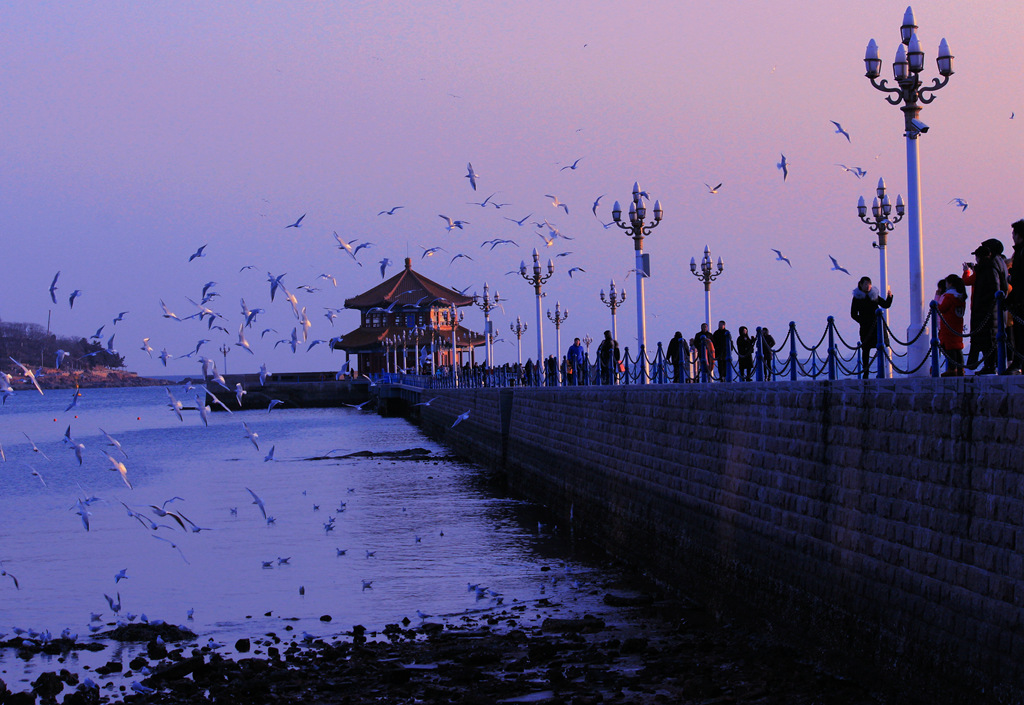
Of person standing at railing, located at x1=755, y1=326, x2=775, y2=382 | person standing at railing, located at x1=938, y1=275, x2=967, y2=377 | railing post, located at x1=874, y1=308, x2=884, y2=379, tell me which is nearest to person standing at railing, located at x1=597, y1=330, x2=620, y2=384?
person standing at railing, located at x1=755, y1=326, x2=775, y2=382

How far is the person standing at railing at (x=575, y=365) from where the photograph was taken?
29148 mm

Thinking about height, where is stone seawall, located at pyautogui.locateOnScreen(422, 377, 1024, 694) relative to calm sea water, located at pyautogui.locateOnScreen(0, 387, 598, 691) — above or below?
above

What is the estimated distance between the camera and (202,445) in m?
66.4

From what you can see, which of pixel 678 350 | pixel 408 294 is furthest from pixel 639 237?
pixel 408 294

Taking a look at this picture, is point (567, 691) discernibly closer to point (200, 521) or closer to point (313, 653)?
point (313, 653)

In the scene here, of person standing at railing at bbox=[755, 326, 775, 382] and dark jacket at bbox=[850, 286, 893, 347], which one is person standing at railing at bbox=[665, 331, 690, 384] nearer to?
person standing at railing at bbox=[755, 326, 775, 382]

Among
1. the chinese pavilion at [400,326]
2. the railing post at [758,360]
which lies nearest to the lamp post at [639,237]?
the railing post at [758,360]

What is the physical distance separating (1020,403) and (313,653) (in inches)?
331

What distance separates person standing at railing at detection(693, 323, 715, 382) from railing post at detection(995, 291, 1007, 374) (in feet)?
26.8

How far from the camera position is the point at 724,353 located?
18078 mm

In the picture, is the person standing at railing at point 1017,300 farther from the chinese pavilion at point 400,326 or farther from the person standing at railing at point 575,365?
the chinese pavilion at point 400,326

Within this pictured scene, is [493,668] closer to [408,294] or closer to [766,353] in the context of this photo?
[766,353]

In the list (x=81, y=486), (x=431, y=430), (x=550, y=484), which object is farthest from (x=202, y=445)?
(x=550, y=484)

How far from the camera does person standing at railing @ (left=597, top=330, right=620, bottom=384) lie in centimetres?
2509
